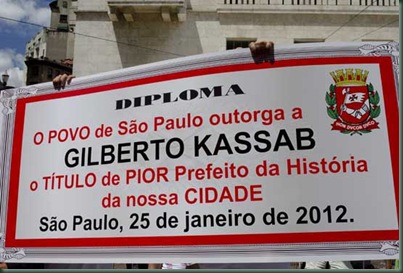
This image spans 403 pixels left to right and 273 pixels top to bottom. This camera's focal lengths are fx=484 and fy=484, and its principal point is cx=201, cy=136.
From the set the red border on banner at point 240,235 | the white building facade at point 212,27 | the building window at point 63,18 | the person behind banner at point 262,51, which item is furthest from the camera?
the building window at point 63,18

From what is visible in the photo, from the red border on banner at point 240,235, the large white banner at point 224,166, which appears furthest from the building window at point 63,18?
the large white banner at point 224,166

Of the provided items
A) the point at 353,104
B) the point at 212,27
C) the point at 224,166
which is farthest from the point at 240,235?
the point at 212,27

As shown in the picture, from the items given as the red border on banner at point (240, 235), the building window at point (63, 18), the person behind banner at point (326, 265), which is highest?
the building window at point (63, 18)

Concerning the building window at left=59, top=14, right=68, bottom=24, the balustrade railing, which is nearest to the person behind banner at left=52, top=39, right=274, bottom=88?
the balustrade railing

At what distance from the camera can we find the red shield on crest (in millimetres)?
2459

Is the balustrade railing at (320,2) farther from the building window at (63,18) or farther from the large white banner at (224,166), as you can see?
the building window at (63,18)

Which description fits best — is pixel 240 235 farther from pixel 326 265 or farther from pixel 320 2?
pixel 320 2

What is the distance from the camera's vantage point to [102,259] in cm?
261

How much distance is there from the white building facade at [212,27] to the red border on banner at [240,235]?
12.1 metres

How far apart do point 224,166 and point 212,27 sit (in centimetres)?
1301

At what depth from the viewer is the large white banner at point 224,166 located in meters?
2.38

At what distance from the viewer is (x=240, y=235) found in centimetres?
243

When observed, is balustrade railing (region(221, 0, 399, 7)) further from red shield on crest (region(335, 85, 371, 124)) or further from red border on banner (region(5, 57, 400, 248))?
red shield on crest (region(335, 85, 371, 124))

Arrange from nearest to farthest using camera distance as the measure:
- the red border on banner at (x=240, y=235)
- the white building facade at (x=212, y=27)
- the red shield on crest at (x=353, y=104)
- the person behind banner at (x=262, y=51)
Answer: the red border on banner at (x=240, y=235) → the red shield on crest at (x=353, y=104) → the person behind banner at (x=262, y=51) → the white building facade at (x=212, y=27)
